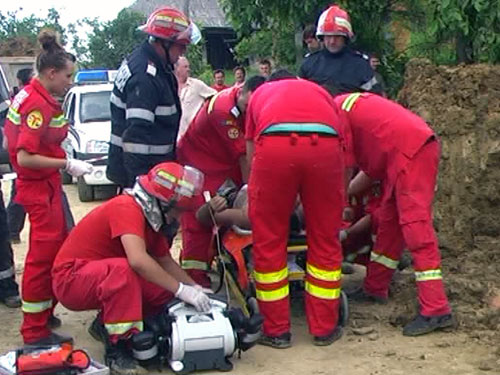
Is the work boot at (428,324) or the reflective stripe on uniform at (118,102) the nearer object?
the work boot at (428,324)

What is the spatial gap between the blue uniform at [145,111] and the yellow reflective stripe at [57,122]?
467 mm

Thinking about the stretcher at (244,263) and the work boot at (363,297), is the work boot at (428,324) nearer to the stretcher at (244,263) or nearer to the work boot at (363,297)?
the stretcher at (244,263)

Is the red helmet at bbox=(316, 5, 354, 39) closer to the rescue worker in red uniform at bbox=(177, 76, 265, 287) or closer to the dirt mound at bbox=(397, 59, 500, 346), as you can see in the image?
the dirt mound at bbox=(397, 59, 500, 346)

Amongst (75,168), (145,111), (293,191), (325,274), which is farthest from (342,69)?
(75,168)

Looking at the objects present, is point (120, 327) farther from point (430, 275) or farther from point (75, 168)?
point (430, 275)

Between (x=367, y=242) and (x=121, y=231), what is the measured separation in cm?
244

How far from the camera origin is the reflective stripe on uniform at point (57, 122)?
5.79 metres

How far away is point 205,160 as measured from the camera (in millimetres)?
6879

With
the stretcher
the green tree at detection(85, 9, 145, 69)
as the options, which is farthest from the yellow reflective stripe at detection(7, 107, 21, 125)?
the green tree at detection(85, 9, 145, 69)

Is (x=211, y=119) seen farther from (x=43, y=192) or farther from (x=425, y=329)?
(x=425, y=329)

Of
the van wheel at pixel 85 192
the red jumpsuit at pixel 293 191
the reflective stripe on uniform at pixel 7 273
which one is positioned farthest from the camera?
the van wheel at pixel 85 192

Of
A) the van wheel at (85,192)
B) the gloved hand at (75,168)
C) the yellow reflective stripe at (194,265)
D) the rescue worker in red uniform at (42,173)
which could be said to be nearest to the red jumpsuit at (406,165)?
the yellow reflective stripe at (194,265)

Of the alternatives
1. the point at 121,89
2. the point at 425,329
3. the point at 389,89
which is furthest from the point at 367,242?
the point at 389,89

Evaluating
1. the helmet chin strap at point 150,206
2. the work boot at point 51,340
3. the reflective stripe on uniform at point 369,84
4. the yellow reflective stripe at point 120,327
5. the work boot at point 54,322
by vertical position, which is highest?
the reflective stripe on uniform at point 369,84
